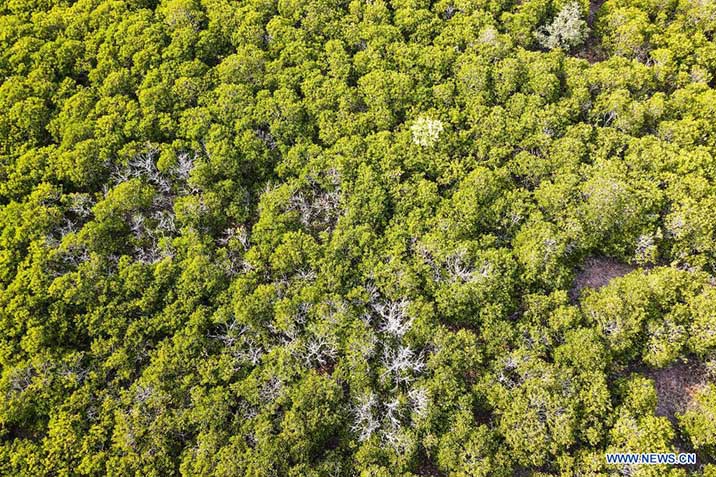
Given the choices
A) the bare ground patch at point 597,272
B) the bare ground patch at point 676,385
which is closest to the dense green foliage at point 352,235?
the bare ground patch at point 676,385

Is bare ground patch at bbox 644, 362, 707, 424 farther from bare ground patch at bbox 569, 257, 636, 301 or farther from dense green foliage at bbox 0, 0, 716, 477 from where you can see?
bare ground patch at bbox 569, 257, 636, 301

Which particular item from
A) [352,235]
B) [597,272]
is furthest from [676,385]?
[352,235]

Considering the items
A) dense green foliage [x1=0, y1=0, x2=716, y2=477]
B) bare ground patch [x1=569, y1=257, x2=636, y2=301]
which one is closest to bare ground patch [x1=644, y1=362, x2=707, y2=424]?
dense green foliage [x1=0, y1=0, x2=716, y2=477]

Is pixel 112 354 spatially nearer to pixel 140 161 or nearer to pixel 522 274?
pixel 140 161

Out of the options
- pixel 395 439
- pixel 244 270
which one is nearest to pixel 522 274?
pixel 395 439

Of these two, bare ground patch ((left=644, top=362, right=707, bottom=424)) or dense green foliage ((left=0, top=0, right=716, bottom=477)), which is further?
bare ground patch ((left=644, top=362, right=707, bottom=424))

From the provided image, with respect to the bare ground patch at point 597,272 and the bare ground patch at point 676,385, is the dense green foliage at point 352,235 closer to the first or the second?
the bare ground patch at point 676,385

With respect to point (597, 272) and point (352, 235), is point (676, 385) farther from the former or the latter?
point (352, 235)
